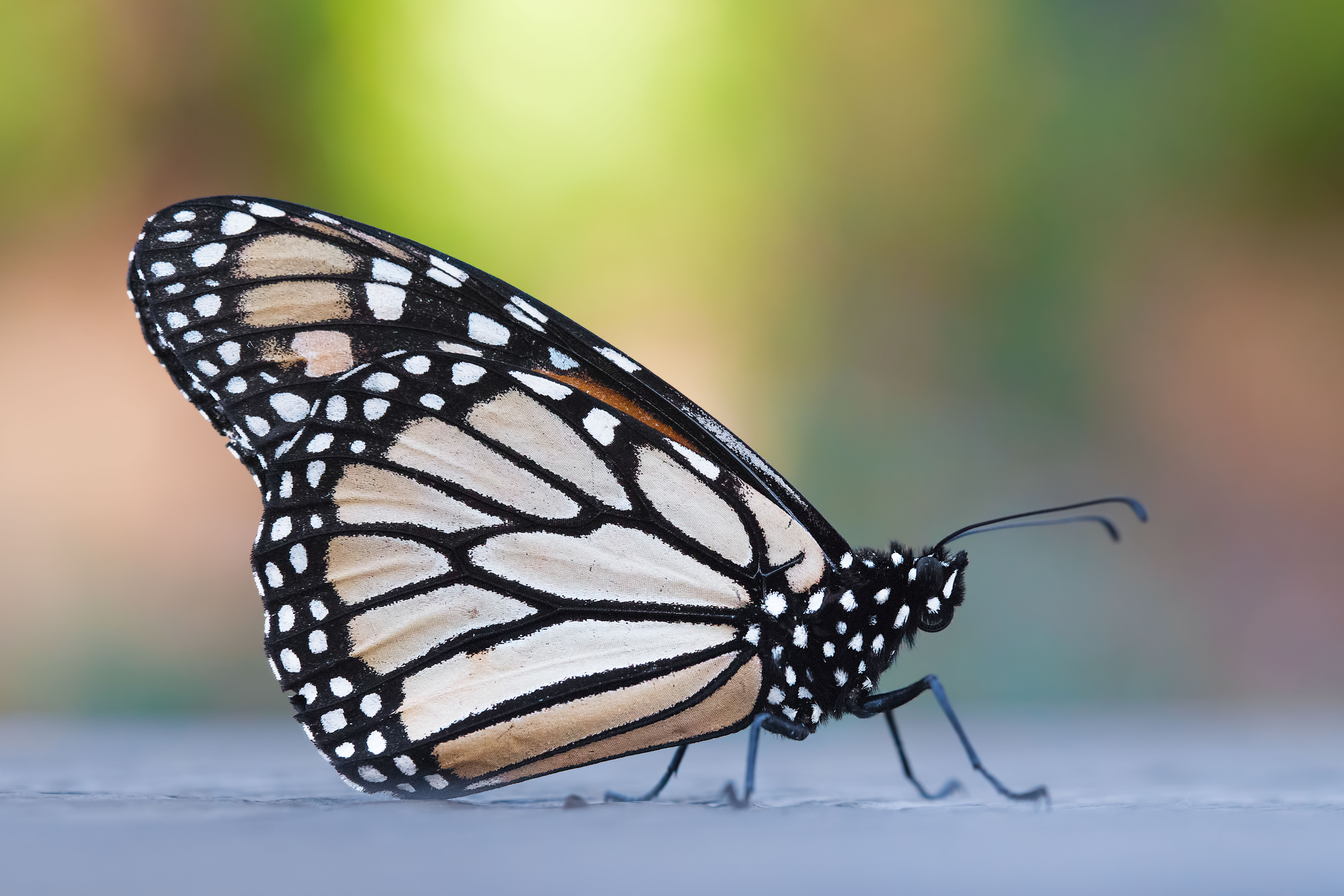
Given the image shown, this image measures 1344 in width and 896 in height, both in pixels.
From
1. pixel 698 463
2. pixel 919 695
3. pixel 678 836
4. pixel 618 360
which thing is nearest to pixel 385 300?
pixel 618 360

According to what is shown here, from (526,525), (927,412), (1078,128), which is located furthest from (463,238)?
(526,525)

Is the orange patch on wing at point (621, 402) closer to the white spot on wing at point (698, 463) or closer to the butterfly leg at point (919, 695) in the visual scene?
the white spot on wing at point (698, 463)

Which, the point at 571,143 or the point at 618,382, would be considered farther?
the point at 571,143

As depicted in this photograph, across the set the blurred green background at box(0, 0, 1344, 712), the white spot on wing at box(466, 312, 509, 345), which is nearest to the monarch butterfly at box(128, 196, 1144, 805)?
the white spot on wing at box(466, 312, 509, 345)

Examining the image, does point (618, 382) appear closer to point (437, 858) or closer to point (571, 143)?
point (437, 858)

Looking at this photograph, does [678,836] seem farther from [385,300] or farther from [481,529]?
[385,300]

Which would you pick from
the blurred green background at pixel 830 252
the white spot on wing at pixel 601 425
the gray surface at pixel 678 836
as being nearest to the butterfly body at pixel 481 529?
the white spot on wing at pixel 601 425

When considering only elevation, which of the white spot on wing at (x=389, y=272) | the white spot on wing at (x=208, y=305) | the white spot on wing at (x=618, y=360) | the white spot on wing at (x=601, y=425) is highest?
the white spot on wing at (x=389, y=272)
